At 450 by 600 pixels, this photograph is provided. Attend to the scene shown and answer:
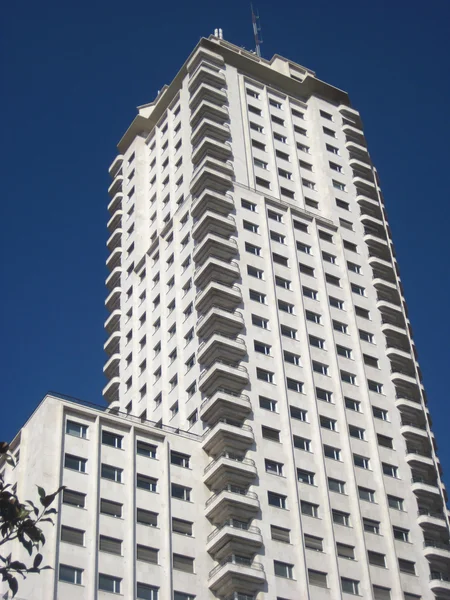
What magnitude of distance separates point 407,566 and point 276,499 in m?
9.45

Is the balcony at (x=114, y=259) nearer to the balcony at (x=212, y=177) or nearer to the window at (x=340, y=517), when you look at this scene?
the balcony at (x=212, y=177)

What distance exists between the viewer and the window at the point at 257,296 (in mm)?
69125

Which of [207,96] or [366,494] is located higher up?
[207,96]

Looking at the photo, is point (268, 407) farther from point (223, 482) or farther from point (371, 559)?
point (371, 559)

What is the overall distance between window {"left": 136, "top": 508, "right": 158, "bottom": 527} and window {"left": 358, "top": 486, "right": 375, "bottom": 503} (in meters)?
14.6

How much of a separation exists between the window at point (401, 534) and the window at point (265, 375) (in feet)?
41.4

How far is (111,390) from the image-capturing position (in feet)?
253

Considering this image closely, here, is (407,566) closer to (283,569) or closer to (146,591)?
(283,569)

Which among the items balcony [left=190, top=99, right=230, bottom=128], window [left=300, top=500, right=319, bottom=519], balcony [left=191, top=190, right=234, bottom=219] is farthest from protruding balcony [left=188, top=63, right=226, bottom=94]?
window [left=300, top=500, right=319, bottom=519]

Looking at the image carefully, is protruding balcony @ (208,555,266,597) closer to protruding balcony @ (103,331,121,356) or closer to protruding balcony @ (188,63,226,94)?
protruding balcony @ (103,331,121,356)

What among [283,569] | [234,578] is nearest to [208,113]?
[283,569]

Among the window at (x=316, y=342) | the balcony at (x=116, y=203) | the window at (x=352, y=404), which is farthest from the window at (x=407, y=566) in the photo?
the balcony at (x=116, y=203)

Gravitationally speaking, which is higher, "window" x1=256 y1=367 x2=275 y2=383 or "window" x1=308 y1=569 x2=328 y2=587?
"window" x1=256 y1=367 x2=275 y2=383

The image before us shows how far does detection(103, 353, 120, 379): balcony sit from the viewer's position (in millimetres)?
78125
